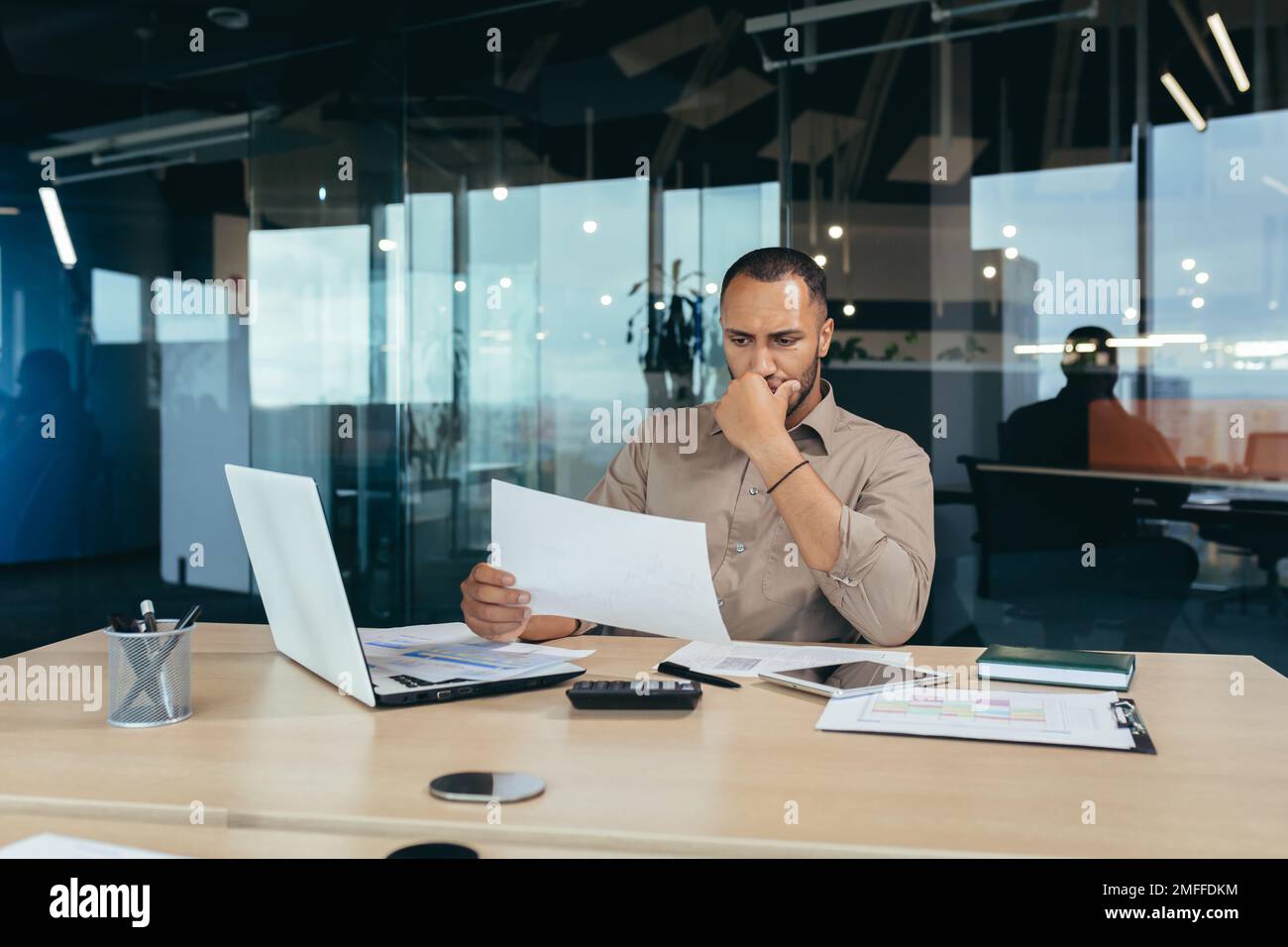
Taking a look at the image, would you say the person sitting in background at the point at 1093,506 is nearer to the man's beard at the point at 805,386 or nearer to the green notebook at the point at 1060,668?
the man's beard at the point at 805,386

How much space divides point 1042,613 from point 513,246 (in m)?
2.68

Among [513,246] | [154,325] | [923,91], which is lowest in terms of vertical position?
[154,325]

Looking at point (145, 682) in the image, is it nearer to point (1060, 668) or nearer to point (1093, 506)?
point (1060, 668)

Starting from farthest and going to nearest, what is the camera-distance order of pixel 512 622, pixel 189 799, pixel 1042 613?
pixel 1042 613, pixel 512 622, pixel 189 799

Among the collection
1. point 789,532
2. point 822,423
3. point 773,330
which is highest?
point 773,330

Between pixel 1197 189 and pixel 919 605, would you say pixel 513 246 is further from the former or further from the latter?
pixel 919 605

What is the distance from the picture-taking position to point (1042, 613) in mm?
3773

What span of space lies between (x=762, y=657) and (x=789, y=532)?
0.39 metres

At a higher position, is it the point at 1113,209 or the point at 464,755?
the point at 1113,209

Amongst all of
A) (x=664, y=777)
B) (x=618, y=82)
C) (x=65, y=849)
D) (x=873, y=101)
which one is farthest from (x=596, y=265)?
(x=65, y=849)

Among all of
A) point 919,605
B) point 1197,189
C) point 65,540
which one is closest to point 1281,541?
point 1197,189

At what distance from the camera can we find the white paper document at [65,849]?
82cm

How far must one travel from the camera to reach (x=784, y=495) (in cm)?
170

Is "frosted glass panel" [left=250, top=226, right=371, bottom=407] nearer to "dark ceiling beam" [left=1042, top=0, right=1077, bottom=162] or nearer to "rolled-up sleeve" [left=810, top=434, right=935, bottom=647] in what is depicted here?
"dark ceiling beam" [left=1042, top=0, right=1077, bottom=162]
